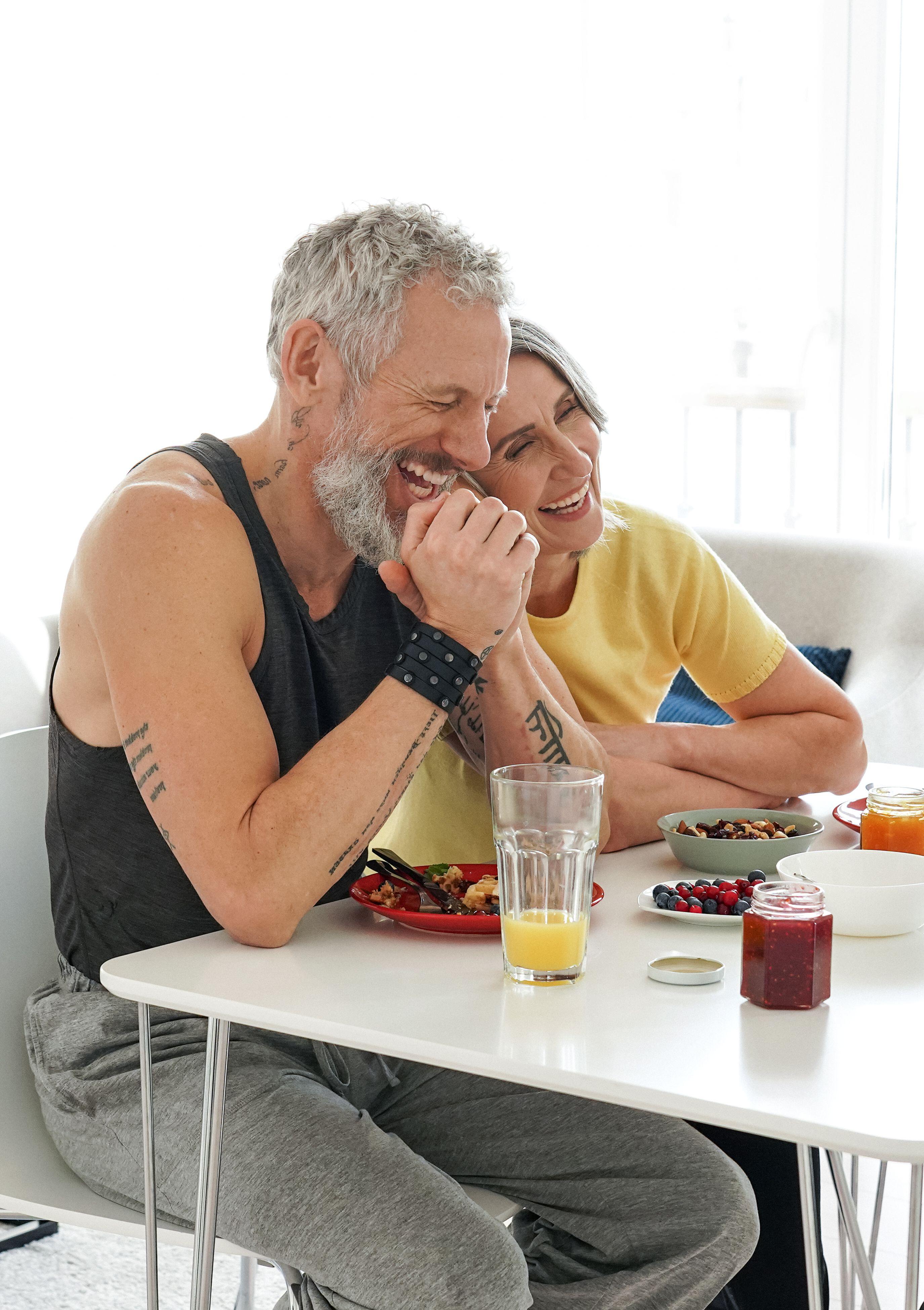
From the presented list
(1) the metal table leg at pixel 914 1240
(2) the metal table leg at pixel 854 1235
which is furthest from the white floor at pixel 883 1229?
(2) the metal table leg at pixel 854 1235

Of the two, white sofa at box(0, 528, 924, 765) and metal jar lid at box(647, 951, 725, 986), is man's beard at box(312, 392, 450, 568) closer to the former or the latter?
metal jar lid at box(647, 951, 725, 986)

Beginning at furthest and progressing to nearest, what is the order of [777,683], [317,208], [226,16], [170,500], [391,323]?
[317,208], [226,16], [777,683], [391,323], [170,500]

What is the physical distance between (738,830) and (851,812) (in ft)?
0.68

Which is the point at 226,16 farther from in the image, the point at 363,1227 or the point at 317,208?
the point at 363,1227

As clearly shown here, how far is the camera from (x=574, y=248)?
419cm

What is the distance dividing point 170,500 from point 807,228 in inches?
129

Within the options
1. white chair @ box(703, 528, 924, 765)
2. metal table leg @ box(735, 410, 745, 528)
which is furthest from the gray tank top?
metal table leg @ box(735, 410, 745, 528)

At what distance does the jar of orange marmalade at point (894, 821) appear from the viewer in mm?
Result: 1303

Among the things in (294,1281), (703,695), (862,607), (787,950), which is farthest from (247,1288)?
(862,607)

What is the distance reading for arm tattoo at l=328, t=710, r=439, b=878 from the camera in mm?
1175

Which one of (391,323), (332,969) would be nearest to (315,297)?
(391,323)

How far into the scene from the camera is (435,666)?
1.24m

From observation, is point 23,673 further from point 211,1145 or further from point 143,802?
point 211,1145

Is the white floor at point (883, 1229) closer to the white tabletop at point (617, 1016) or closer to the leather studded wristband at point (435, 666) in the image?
the white tabletop at point (617, 1016)
